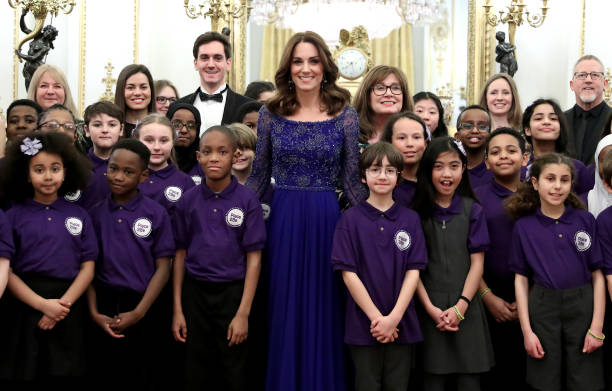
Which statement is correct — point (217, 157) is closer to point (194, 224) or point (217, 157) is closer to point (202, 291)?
point (194, 224)

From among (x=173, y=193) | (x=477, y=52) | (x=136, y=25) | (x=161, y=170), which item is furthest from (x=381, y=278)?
(x=136, y=25)

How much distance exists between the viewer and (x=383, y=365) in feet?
10.8

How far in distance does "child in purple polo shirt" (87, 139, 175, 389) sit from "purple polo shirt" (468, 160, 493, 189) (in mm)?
1558

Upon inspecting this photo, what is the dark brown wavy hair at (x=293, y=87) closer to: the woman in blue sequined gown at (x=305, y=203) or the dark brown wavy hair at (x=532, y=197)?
the woman in blue sequined gown at (x=305, y=203)

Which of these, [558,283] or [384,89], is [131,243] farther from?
[558,283]

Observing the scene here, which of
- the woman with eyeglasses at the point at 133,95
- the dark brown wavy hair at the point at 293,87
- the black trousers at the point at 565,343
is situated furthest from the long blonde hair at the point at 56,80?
the black trousers at the point at 565,343

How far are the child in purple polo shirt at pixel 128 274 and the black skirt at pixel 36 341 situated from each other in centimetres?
15

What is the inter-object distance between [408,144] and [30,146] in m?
1.68

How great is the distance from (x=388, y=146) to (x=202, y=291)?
1.01 meters

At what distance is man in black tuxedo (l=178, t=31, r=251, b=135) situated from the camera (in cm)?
494

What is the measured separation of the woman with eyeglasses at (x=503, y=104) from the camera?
15.5 ft

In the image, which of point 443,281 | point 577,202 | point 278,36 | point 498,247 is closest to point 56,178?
point 443,281

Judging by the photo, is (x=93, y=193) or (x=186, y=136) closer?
(x=93, y=193)

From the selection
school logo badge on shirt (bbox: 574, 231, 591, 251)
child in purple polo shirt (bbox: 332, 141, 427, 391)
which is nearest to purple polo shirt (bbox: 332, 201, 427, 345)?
child in purple polo shirt (bbox: 332, 141, 427, 391)
